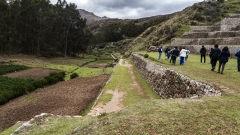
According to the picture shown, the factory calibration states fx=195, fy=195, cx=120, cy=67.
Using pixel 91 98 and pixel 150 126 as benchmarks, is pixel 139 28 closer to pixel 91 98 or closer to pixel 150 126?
pixel 91 98

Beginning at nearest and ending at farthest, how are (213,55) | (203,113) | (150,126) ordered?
(150,126), (203,113), (213,55)

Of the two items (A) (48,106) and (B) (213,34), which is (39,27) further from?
(A) (48,106)

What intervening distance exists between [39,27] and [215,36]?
51.9 m

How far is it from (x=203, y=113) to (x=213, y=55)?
8759 millimetres

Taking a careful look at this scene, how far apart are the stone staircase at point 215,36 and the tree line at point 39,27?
43052mm

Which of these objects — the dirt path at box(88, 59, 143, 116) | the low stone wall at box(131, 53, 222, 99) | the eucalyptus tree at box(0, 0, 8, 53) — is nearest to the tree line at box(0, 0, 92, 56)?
the eucalyptus tree at box(0, 0, 8, 53)

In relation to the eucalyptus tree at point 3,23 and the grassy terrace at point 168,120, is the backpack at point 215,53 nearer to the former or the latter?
the grassy terrace at point 168,120

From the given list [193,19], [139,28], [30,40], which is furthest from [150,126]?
[139,28]

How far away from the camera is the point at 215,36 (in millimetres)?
35375

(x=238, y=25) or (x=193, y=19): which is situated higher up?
(x=193, y=19)

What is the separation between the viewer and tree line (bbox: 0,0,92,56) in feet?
177

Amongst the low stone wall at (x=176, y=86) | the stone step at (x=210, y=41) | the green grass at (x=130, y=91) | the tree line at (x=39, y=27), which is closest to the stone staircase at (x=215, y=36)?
the stone step at (x=210, y=41)

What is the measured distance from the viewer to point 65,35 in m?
71.5

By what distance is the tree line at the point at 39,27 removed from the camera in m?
54.0
